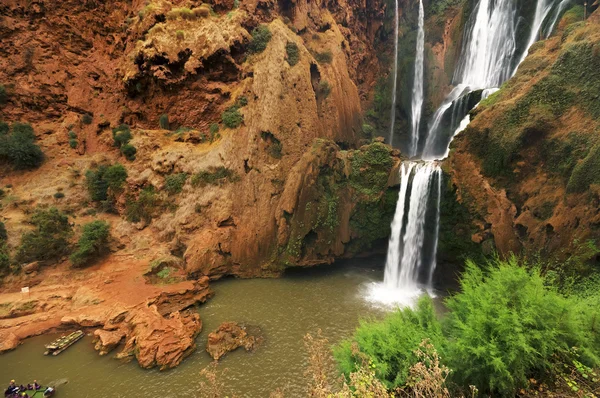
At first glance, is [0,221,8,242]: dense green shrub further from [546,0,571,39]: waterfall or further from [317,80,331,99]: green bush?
[546,0,571,39]: waterfall

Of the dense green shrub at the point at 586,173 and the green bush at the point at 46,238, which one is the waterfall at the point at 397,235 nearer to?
the dense green shrub at the point at 586,173

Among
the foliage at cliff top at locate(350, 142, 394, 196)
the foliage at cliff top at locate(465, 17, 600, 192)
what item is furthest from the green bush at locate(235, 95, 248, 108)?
the foliage at cliff top at locate(465, 17, 600, 192)

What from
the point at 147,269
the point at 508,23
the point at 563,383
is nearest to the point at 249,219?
the point at 147,269

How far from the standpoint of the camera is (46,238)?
1711 centimetres

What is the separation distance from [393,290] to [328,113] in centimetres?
1465

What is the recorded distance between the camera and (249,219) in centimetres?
1917

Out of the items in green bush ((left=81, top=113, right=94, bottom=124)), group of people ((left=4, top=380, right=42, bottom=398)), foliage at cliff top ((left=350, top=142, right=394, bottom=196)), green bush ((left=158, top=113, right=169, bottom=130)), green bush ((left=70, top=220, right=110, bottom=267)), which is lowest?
group of people ((left=4, top=380, right=42, bottom=398))

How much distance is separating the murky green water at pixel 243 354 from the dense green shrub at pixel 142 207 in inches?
291

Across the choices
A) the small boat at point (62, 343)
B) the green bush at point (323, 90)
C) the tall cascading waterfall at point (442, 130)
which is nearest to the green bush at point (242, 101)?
the green bush at point (323, 90)

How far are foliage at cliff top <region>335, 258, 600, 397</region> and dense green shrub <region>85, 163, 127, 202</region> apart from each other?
2040 centimetres

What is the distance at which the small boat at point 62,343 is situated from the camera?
484 inches

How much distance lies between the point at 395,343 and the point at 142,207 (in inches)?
749

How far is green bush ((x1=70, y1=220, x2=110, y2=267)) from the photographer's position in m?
17.1

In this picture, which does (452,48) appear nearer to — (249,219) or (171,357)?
(249,219)
